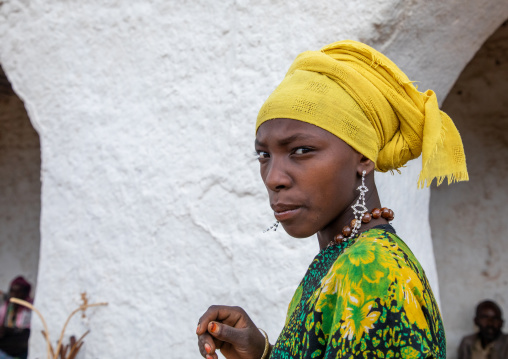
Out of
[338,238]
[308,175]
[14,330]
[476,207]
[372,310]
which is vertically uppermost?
[476,207]

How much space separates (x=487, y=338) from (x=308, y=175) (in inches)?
130

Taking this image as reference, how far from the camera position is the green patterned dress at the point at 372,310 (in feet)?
3.13

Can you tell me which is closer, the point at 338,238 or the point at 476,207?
the point at 338,238

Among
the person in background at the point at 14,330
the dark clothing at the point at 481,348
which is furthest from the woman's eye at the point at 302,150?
the person in background at the point at 14,330

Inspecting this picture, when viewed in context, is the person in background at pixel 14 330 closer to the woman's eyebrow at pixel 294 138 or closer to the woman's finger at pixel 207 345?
the woman's finger at pixel 207 345

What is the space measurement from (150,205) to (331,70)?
1.48 metres

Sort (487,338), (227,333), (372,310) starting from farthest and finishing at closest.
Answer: (487,338), (227,333), (372,310)

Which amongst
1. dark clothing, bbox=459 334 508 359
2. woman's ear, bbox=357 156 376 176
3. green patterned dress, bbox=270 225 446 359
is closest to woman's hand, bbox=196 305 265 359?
green patterned dress, bbox=270 225 446 359

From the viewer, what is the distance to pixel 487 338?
390cm

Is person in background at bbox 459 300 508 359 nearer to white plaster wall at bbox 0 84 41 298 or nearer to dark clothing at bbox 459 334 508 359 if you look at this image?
dark clothing at bbox 459 334 508 359

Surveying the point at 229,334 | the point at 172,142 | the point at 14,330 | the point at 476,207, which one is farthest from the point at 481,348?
the point at 14,330

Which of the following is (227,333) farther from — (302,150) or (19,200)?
(19,200)

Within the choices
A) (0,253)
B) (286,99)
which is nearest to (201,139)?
(286,99)

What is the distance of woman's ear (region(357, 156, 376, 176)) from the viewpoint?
118cm
